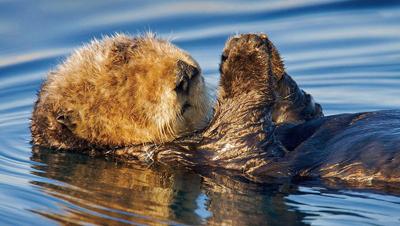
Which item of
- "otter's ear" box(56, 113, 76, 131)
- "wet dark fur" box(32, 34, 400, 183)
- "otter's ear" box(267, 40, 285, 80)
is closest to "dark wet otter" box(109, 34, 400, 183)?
"wet dark fur" box(32, 34, 400, 183)

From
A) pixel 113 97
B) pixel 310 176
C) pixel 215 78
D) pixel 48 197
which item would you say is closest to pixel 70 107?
pixel 113 97

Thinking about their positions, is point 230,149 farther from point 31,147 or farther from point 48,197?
point 31,147

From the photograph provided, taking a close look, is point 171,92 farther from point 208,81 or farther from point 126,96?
point 208,81

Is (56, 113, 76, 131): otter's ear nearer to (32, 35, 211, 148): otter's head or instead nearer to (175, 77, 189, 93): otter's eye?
(32, 35, 211, 148): otter's head

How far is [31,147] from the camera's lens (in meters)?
6.68

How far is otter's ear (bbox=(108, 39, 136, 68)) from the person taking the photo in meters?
6.03

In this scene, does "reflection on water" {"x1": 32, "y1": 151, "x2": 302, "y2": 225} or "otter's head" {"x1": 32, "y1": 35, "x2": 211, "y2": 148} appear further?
"otter's head" {"x1": 32, "y1": 35, "x2": 211, "y2": 148}

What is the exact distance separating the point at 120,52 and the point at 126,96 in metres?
0.30

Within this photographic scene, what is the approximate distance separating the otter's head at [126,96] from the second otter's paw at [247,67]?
7.6 inches

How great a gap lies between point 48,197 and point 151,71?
98 centimetres

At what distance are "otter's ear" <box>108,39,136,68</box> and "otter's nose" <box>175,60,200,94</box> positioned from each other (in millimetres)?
393

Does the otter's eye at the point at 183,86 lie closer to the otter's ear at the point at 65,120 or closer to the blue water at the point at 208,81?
the blue water at the point at 208,81

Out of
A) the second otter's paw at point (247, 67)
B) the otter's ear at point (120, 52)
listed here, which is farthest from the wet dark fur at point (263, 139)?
the otter's ear at point (120, 52)

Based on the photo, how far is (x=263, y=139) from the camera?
584 centimetres
